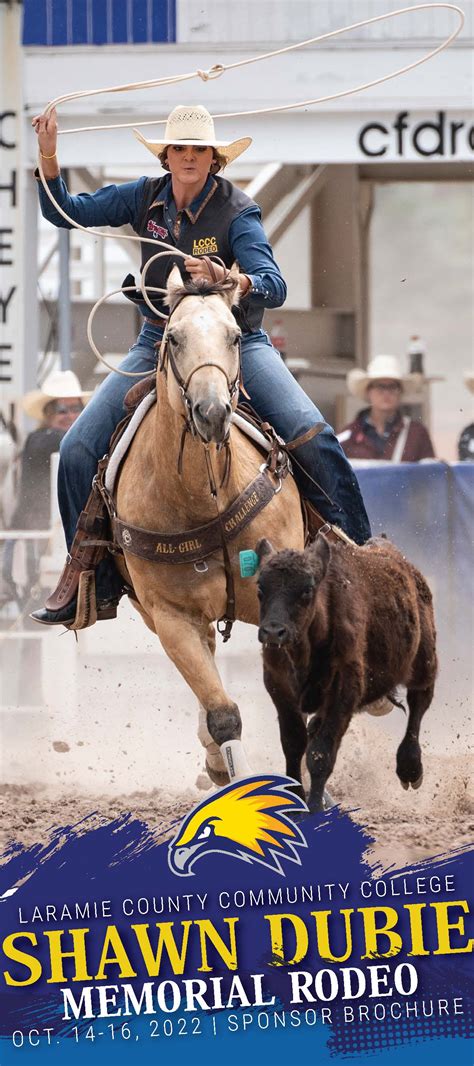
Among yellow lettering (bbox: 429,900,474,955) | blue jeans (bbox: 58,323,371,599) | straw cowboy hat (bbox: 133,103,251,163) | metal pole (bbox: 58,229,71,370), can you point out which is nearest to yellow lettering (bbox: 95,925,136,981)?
yellow lettering (bbox: 429,900,474,955)

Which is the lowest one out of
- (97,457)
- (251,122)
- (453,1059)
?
(453,1059)

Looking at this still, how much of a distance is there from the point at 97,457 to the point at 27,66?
3360mm

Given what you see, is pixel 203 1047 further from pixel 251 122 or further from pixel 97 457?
pixel 251 122

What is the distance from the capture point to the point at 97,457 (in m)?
6.96

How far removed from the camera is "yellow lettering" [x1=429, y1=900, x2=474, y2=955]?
6.55 metres

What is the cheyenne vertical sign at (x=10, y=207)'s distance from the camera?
10352 mm

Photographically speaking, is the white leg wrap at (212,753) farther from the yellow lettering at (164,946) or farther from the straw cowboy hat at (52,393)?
the straw cowboy hat at (52,393)

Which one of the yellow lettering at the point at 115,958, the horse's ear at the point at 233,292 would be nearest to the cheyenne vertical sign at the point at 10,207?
the horse's ear at the point at 233,292

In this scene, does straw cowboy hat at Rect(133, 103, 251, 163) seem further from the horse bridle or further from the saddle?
the saddle

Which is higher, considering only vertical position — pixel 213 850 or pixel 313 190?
pixel 313 190

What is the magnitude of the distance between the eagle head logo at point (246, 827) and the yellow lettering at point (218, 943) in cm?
23

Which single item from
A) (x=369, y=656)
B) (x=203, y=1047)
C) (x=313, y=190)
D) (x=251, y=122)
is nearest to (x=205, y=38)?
(x=251, y=122)

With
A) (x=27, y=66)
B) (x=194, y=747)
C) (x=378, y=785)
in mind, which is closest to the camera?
(x=378, y=785)

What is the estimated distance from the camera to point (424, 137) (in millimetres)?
9938
